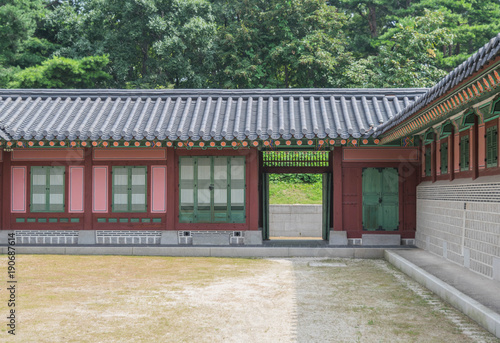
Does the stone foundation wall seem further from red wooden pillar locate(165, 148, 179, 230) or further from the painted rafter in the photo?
red wooden pillar locate(165, 148, 179, 230)

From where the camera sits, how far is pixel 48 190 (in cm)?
1424

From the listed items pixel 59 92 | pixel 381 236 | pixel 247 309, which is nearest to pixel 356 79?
pixel 381 236

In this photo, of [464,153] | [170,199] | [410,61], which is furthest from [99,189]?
[410,61]

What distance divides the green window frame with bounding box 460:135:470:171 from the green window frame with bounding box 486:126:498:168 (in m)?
0.99

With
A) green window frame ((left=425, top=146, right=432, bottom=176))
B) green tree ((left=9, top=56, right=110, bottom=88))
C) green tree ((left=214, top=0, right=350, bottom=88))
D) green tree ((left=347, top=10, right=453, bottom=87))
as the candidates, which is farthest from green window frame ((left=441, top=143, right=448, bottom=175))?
green tree ((left=9, top=56, right=110, bottom=88))

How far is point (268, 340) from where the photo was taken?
5.80 m

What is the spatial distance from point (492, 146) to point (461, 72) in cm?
262

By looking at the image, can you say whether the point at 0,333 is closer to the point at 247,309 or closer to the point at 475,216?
the point at 247,309

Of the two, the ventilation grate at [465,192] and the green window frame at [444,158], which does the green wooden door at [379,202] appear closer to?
the ventilation grate at [465,192]

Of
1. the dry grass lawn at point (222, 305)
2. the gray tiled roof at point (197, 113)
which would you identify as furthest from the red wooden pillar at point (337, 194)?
the dry grass lawn at point (222, 305)

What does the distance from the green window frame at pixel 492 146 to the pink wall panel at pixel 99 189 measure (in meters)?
9.28

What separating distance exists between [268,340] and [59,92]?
39.1ft

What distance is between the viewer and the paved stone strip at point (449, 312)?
5965 millimetres

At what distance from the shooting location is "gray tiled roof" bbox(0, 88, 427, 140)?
1312cm
